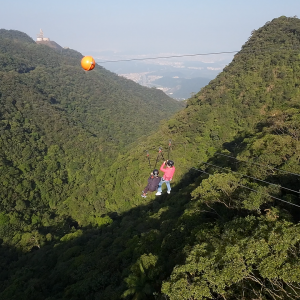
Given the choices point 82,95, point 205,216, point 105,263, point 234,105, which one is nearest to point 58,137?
point 82,95

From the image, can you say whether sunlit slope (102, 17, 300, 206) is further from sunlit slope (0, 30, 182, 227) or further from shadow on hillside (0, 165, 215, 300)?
shadow on hillside (0, 165, 215, 300)

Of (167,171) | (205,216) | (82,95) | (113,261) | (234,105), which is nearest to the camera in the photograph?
(167,171)

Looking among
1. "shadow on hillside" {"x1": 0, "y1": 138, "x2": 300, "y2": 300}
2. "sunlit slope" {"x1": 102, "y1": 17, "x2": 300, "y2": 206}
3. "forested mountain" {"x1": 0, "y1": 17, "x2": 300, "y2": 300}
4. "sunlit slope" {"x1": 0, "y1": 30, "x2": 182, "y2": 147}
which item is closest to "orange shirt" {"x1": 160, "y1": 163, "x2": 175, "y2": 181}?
"forested mountain" {"x1": 0, "y1": 17, "x2": 300, "y2": 300}

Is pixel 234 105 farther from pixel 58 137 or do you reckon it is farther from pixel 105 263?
pixel 58 137

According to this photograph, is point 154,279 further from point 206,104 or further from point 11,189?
point 11,189

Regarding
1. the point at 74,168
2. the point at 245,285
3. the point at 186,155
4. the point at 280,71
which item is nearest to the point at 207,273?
the point at 245,285

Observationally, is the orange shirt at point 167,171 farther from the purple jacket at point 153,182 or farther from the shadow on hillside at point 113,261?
the shadow on hillside at point 113,261
